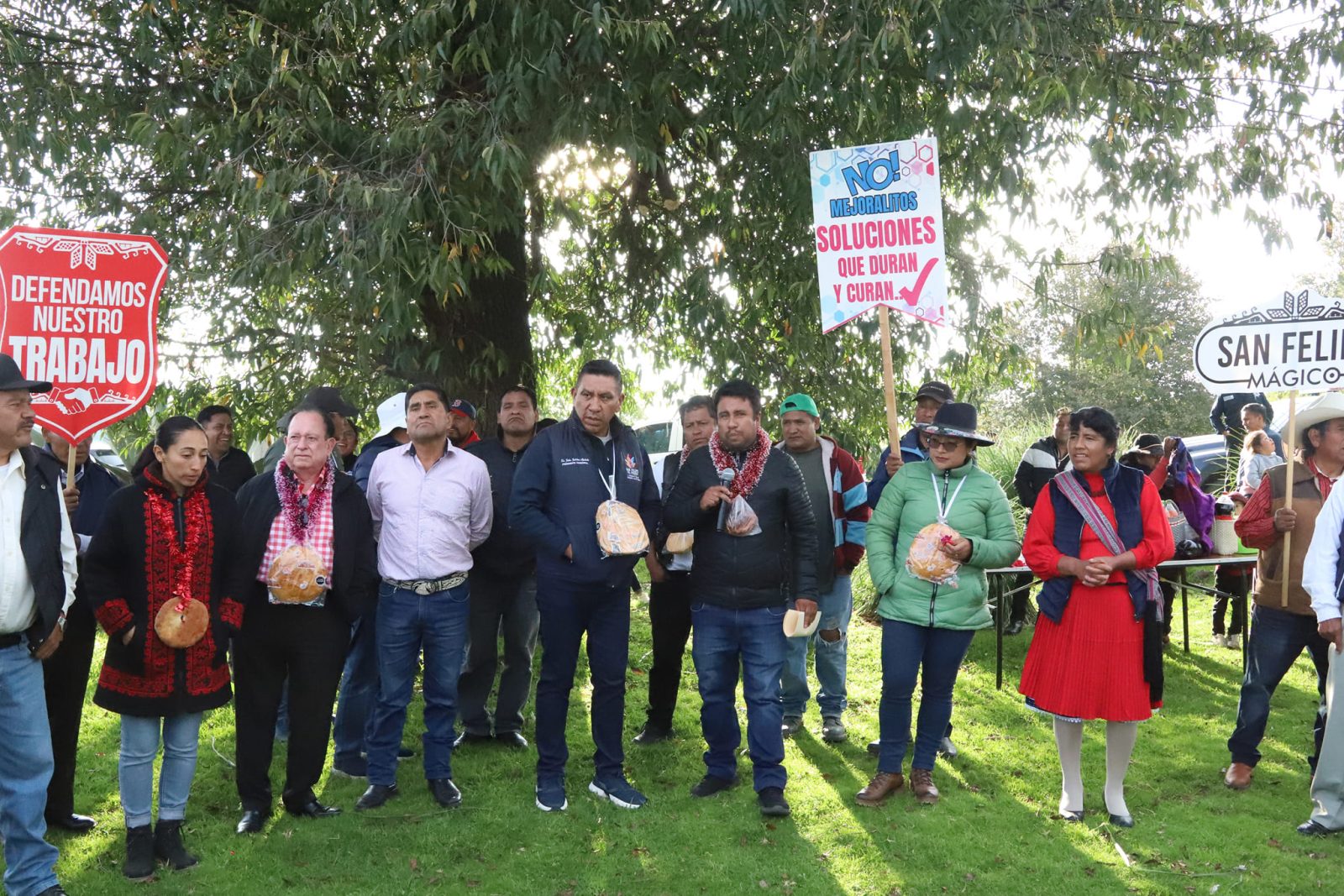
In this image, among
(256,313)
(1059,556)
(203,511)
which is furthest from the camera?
(256,313)

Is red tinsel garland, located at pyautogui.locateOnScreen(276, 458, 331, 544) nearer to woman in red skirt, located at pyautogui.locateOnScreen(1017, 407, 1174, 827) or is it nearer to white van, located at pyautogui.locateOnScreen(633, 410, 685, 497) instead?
woman in red skirt, located at pyautogui.locateOnScreen(1017, 407, 1174, 827)

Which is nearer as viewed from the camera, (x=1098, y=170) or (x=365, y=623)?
(x=365, y=623)

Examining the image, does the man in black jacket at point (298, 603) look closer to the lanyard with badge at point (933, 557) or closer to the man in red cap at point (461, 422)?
the man in red cap at point (461, 422)

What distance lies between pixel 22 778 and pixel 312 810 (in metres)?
1.45

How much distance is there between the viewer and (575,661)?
5555mm

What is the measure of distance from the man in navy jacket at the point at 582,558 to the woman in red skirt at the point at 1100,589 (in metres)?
1.96

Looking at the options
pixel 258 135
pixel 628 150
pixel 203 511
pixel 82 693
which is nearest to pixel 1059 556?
pixel 628 150

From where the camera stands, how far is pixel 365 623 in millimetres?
6156

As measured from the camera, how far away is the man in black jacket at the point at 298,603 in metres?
5.21

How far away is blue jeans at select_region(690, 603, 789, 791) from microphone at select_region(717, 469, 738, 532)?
0.45 m

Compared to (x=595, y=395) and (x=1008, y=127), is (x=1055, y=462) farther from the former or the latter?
(x=595, y=395)

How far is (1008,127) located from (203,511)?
5.02 meters

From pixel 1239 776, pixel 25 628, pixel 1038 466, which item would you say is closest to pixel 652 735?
pixel 1239 776

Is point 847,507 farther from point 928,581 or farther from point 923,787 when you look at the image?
point 923,787
